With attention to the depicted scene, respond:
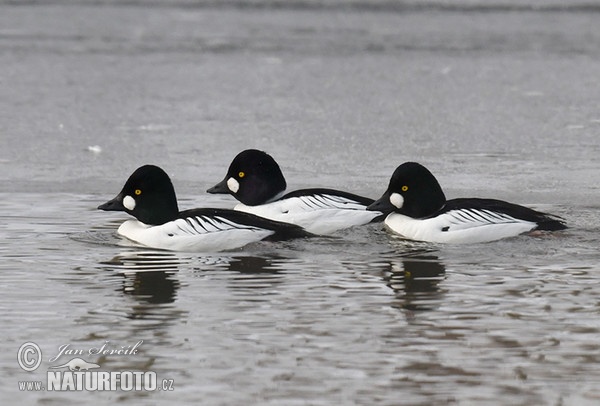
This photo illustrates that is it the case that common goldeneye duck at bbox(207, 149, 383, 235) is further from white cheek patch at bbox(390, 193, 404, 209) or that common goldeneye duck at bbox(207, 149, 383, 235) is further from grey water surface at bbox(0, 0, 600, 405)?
white cheek patch at bbox(390, 193, 404, 209)

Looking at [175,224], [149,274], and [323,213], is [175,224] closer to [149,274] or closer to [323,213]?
[149,274]

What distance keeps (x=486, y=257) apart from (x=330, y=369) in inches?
91.3

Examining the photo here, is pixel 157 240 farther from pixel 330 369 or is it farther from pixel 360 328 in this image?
pixel 330 369

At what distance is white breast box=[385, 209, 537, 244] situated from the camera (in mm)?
6746

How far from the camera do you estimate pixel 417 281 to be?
5.73m

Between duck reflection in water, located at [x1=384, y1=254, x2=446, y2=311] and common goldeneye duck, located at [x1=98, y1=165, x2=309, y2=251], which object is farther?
common goldeneye duck, located at [x1=98, y1=165, x2=309, y2=251]

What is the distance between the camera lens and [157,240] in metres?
6.63

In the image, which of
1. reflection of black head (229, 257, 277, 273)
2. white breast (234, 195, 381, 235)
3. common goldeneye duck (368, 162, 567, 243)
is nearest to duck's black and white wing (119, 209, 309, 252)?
reflection of black head (229, 257, 277, 273)

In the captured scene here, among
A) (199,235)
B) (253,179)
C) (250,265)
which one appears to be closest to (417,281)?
(250,265)

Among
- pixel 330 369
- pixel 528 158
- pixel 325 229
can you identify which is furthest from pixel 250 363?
pixel 528 158

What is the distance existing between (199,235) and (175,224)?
0.58 ft

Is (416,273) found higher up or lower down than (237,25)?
lower down

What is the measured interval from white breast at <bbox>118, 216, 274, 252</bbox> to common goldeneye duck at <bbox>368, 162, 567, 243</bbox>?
800mm

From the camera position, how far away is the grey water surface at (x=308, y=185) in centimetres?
427
